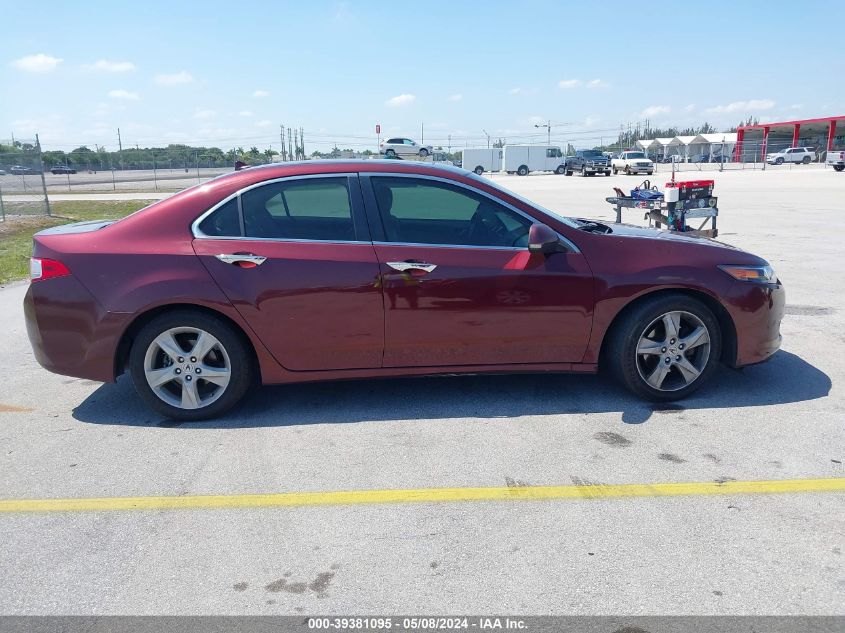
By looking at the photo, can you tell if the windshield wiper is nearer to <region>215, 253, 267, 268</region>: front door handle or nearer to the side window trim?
the side window trim

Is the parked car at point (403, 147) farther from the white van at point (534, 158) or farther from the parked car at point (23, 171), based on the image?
the parked car at point (23, 171)

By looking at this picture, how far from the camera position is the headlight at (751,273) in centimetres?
462

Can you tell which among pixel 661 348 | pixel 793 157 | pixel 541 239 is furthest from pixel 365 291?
pixel 793 157

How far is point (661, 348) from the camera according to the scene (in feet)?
15.1

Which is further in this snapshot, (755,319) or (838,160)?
(838,160)

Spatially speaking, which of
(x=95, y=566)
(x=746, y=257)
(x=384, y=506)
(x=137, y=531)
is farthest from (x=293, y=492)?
(x=746, y=257)

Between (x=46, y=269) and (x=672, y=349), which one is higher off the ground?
(x=46, y=269)

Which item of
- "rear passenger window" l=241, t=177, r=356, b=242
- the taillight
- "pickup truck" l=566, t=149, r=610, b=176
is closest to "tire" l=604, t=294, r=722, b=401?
"rear passenger window" l=241, t=177, r=356, b=242

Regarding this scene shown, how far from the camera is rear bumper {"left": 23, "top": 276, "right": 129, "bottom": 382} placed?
170 inches

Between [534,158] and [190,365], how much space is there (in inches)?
2223

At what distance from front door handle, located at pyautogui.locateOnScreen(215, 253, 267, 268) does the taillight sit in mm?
986

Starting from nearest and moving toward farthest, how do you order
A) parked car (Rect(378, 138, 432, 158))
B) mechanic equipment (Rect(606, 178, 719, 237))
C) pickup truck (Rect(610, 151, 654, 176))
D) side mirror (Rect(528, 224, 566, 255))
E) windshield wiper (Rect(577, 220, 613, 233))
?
side mirror (Rect(528, 224, 566, 255)), windshield wiper (Rect(577, 220, 613, 233)), mechanic equipment (Rect(606, 178, 719, 237)), pickup truck (Rect(610, 151, 654, 176)), parked car (Rect(378, 138, 432, 158))

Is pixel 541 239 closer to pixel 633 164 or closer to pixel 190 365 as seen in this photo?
pixel 190 365

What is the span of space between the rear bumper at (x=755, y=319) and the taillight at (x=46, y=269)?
4343 millimetres
